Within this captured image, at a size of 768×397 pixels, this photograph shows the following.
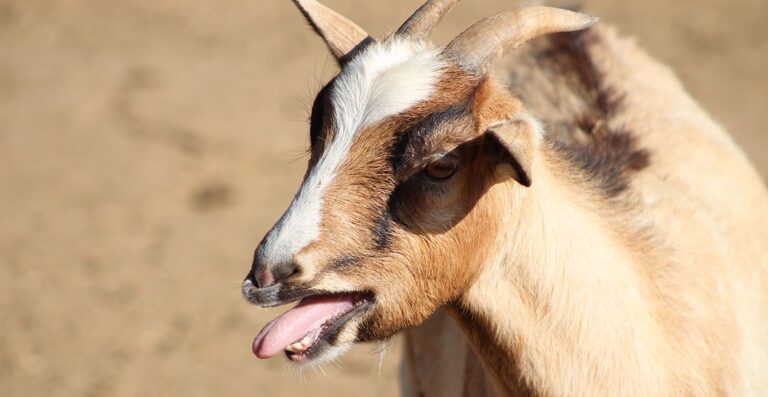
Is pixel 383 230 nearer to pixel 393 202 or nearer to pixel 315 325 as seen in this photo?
pixel 393 202

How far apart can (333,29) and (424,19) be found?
0.39m

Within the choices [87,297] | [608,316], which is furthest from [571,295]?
[87,297]

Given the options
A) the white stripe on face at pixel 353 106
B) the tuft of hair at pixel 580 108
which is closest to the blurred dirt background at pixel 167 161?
the tuft of hair at pixel 580 108

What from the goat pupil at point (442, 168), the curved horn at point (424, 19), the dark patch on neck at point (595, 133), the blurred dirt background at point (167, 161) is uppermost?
the curved horn at point (424, 19)

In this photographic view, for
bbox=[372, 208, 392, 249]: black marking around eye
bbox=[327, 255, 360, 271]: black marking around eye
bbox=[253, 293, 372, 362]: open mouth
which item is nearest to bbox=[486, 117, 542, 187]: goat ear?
bbox=[372, 208, 392, 249]: black marking around eye

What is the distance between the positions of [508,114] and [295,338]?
114 cm

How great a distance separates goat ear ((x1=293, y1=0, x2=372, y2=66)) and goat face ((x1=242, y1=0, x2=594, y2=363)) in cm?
37

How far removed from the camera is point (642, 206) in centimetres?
438

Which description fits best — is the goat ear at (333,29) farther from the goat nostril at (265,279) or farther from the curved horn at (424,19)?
the goat nostril at (265,279)

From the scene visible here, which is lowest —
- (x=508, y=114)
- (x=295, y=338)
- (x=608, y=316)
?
(x=295, y=338)

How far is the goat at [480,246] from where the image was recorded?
353cm

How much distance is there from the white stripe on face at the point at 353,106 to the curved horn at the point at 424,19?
0.73 ft

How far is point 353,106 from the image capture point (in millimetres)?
3670

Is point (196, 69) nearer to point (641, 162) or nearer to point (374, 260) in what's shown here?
point (641, 162)
